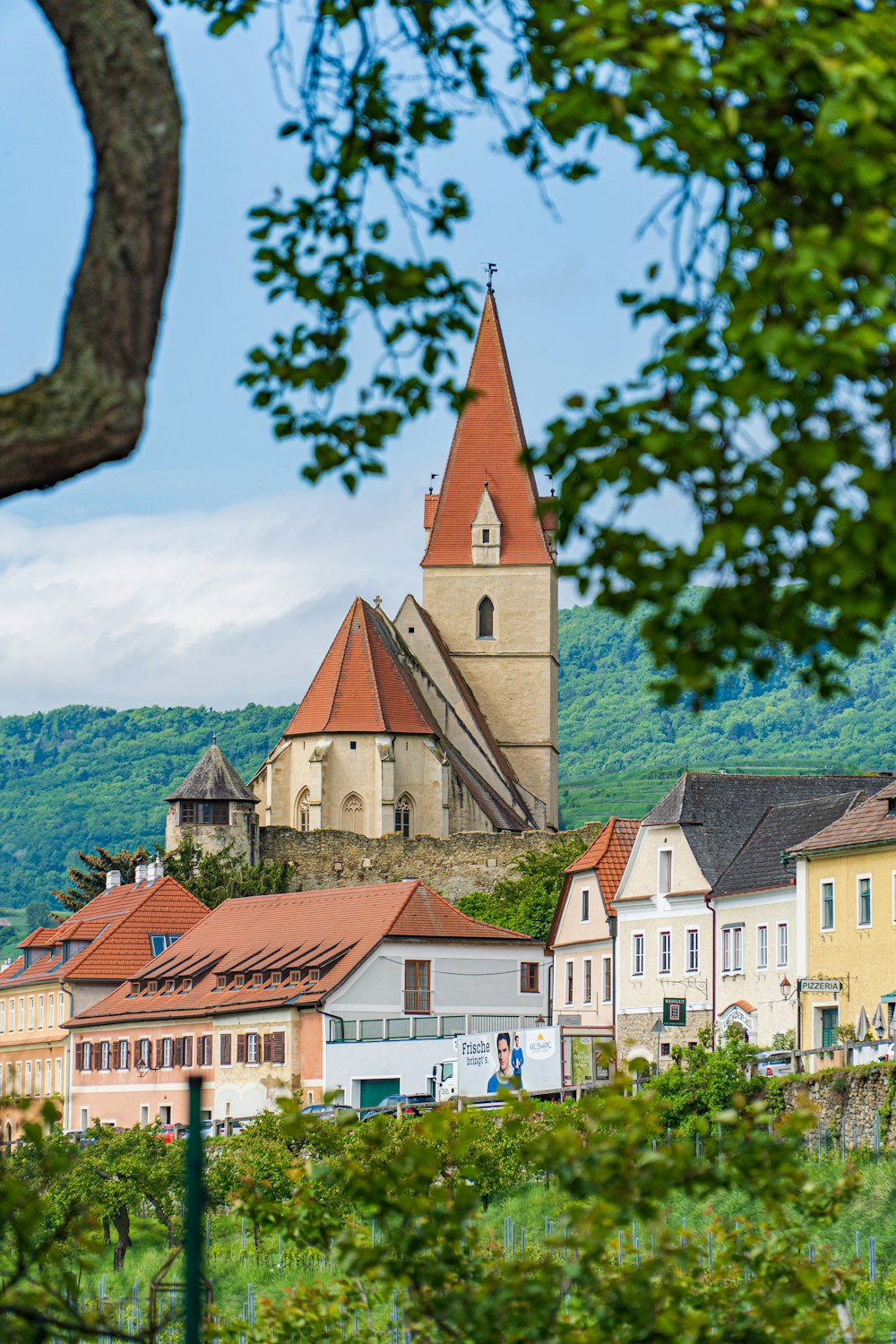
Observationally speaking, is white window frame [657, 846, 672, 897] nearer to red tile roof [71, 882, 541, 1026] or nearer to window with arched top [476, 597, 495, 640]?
red tile roof [71, 882, 541, 1026]

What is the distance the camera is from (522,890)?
2662 inches

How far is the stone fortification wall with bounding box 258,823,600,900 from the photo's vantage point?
2803 inches

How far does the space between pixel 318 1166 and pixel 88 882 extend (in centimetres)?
7104

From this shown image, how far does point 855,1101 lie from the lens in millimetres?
30781

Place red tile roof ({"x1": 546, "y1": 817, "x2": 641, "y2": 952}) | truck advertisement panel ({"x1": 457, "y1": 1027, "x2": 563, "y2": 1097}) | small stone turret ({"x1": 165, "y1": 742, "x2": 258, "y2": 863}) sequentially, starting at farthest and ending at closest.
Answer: small stone turret ({"x1": 165, "y1": 742, "x2": 258, "y2": 863}) → red tile roof ({"x1": 546, "y1": 817, "x2": 641, "y2": 952}) → truck advertisement panel ({"x1": 457, "y1": 1027, "x2": 563, "y2": 1097})

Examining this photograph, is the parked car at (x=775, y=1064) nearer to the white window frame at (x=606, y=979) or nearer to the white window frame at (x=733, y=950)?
the white window frame at (x=733, y=950)

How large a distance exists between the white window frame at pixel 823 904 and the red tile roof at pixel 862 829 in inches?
23.8

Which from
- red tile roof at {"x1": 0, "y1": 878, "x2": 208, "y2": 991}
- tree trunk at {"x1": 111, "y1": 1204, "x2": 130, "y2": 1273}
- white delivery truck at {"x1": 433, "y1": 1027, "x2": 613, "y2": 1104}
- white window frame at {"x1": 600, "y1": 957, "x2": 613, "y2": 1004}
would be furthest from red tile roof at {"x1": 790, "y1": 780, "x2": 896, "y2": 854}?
red tile roof at {"x1": 0, "y1": 878, "x2": 208, "y2": 991}

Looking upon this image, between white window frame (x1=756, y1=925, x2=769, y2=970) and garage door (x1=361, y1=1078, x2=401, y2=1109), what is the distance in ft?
29.5

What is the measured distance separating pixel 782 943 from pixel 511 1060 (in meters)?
5.60

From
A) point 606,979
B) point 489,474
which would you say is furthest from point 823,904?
point 489,474

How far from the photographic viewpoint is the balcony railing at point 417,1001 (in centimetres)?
5084

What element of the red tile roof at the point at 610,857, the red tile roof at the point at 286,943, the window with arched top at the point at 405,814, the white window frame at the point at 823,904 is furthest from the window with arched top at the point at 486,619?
the white window frame at the point at 823,904

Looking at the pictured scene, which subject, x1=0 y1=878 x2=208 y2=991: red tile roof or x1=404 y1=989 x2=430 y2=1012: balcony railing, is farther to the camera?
x1=0 y1=878 x2=208 y2=991: red tile roof
